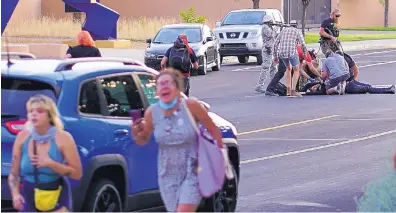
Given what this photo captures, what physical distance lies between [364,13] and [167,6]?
21835 mm

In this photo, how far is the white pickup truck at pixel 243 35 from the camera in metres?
34.5

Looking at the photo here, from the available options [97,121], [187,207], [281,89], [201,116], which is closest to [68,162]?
[187,207]

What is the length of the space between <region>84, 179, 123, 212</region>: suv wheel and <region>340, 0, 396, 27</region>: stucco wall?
229ft

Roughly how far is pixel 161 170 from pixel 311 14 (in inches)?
2565

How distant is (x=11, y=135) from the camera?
840 centimetres

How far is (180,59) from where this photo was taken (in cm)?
1892

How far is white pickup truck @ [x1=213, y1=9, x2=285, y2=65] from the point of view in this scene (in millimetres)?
34500

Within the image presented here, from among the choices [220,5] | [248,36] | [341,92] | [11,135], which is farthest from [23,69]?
[220,5]

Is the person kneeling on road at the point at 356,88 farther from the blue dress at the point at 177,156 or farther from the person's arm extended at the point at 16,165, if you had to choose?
the person's arm extended at the point at 16,165

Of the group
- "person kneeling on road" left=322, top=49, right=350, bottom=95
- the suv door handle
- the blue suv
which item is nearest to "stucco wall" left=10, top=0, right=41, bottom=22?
"person kneeling on road" left=322, top=49, right=350, bottom=95

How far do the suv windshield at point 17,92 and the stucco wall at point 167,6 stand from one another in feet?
175

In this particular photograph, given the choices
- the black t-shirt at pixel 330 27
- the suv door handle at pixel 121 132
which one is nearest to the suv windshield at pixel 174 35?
the black t-shirt at pixel 330 27

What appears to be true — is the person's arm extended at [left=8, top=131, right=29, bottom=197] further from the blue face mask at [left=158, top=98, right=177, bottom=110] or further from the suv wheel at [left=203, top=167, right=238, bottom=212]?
the suv wheel at [left=203, top=167, right=238, bottom=212]

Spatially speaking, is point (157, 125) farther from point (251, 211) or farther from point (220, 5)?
point (220, 5)
